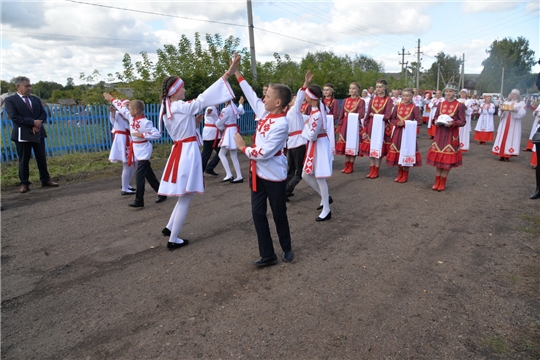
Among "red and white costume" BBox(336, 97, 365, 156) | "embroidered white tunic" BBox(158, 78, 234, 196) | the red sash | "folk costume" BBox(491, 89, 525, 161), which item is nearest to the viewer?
"embroidered white tunic" BBox(158, 78, 234, 196)

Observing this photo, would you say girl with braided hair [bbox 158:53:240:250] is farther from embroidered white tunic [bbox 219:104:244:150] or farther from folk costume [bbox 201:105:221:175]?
folk costume [bbox 201:105:221:175]

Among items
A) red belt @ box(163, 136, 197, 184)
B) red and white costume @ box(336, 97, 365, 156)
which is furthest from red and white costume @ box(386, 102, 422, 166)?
red belt @ box(163, 136, 197, 184)

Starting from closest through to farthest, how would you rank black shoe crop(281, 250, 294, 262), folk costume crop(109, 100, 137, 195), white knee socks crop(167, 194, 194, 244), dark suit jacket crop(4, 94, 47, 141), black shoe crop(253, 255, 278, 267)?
1. black shoe crop(253, 255, 278, 267)
2. black shoe crop(281, 250, 294, 262)
3. white knee socks crop(167, 194, 194, 244)
4. folk costume crop(109, 100, 137, 195)
5. dark suit jacket crop(4, 94, 47, 141)

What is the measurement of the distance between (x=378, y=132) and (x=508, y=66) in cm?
7640

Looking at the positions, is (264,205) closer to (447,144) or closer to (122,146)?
(122,146)

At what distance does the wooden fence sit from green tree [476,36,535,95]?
2961 inches

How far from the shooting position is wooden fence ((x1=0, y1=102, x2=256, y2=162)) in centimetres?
1106

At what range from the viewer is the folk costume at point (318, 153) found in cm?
560

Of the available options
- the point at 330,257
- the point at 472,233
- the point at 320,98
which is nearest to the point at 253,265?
the point at 330,257

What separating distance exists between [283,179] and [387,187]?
4.44 m

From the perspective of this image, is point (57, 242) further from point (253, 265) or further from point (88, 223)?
point (253, 265)

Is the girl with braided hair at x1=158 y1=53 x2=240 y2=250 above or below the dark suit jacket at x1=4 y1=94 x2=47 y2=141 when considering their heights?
below

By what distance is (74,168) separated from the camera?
9.89 meters

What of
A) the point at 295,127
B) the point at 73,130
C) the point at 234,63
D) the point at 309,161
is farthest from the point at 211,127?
the point at 73,130
